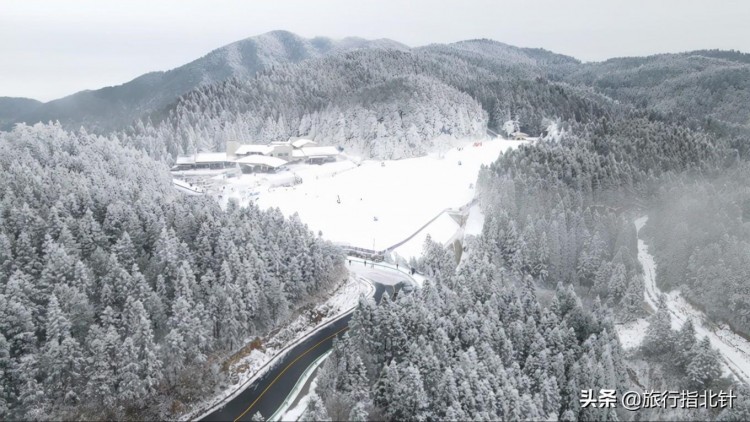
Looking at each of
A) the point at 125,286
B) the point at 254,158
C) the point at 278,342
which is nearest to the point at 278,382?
the point at 278,342

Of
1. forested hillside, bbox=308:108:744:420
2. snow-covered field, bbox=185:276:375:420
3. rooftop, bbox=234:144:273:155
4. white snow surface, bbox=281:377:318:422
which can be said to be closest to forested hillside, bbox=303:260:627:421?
forested hillside, bbox=308:108:744:420

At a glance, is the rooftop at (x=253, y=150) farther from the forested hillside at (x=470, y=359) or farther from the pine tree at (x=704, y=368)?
the pine tree at (x=704, y=368)

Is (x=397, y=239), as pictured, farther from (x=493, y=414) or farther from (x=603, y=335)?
(x=493, y=414)

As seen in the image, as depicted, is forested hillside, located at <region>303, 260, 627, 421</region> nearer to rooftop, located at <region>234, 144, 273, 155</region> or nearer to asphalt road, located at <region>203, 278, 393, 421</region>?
asphalt road, located at <region>203, 278, 393, 421</region>

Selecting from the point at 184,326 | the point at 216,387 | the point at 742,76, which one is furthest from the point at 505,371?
the point at 742,76

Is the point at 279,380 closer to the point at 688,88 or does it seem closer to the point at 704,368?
the point at 704,368

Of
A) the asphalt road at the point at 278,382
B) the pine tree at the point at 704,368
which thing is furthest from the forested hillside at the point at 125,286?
the pine tree at the point at 704,368
